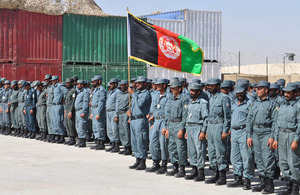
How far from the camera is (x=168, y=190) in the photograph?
775 cm

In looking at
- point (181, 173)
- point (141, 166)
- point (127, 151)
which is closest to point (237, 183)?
point (181, 173)

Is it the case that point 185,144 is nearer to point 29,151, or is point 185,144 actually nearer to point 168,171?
point 168,171

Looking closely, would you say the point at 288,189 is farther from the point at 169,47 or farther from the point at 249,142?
the point at 169,47

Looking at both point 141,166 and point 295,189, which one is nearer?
point 295,189

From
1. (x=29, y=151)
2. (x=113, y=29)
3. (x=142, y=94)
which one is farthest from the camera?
(x=113, y=29)

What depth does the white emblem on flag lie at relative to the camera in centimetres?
1058

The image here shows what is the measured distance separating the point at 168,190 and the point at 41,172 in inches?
112

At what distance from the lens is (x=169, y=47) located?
1066cm

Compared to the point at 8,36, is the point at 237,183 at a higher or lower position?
lower

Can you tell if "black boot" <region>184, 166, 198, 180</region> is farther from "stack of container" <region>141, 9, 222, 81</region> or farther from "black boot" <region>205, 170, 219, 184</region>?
"stack of container" <region>141, 9, 222, 81</region>

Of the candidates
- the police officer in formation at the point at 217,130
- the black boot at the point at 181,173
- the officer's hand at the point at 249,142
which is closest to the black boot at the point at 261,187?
the police officer in formation at the point at 217,130

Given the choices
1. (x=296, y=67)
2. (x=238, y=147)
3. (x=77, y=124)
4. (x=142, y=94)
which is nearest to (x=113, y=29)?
(x=77, y=124)

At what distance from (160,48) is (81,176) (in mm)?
3199

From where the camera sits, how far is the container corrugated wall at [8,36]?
2226cm
